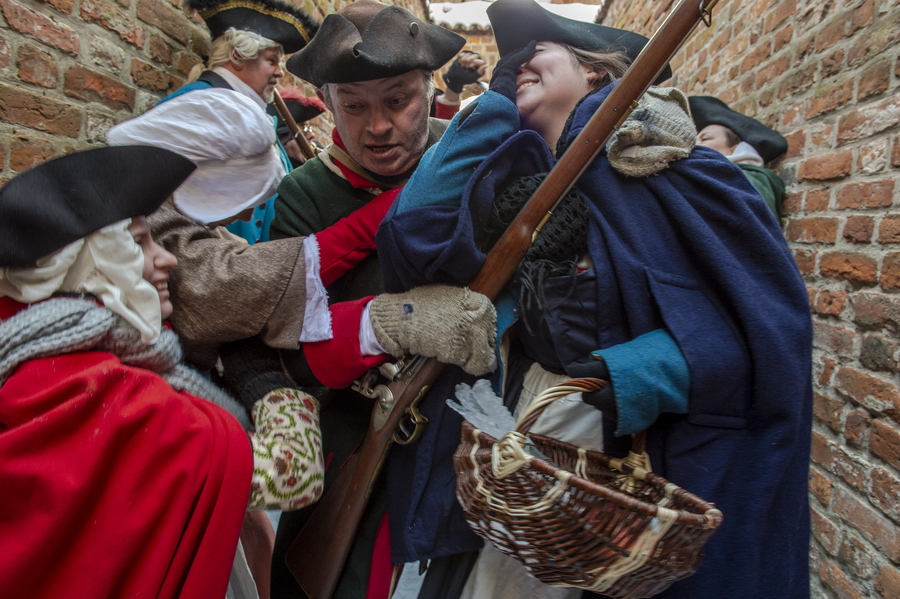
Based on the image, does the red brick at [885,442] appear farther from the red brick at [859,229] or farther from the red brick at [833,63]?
the red brick at [833,63]

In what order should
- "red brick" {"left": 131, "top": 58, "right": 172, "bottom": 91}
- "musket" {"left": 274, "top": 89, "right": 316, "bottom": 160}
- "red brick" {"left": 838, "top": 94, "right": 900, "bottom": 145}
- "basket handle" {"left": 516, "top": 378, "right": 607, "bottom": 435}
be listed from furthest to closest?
1. "musket" {"left": 274, "top": 89, "right": 316, "bottom": 160}
2. "red brick" {"left": 131, "top": 58, "right": 172, "bottom": 91}
3. "red brick" {"left": 838, "top": 94, "right": 900, "bottom": 145}
4. "basket handle" {"left": 516, "top": 378, "right": 607, "bottom": 435}

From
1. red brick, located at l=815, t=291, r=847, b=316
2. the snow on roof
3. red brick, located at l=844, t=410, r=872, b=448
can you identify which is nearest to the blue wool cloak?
red brick, located at l=844, t=410, r=872, b=448

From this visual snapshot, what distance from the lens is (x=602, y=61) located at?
109cm

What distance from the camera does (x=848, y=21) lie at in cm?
175

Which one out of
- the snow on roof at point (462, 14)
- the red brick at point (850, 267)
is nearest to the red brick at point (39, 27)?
the red brick at point (850, 267)

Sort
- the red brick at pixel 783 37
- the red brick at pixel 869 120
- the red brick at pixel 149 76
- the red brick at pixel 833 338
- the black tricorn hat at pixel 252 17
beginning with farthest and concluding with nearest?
the black tricorn hat at pixel 252 17, the red brick at pixel 783 37, the red brick at pixel 149 76, the red brick at pixel 833 338, the red brick at pixel 869 120

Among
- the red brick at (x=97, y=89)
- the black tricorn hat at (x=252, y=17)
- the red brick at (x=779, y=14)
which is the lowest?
the red brick at (x=97, y=89)

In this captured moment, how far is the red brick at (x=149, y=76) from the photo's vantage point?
203 centimetres

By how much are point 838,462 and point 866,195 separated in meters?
0.97

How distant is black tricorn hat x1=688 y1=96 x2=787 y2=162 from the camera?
2.17 m

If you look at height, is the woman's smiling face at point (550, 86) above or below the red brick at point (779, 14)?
below

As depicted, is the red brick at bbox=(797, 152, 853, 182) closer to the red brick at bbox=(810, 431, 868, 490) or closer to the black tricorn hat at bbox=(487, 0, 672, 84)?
the red brick at bbox=(810, 431, 868, 490)

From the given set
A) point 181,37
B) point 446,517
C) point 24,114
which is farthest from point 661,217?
point 181,37

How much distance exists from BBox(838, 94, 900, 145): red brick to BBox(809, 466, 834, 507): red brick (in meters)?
1.27
